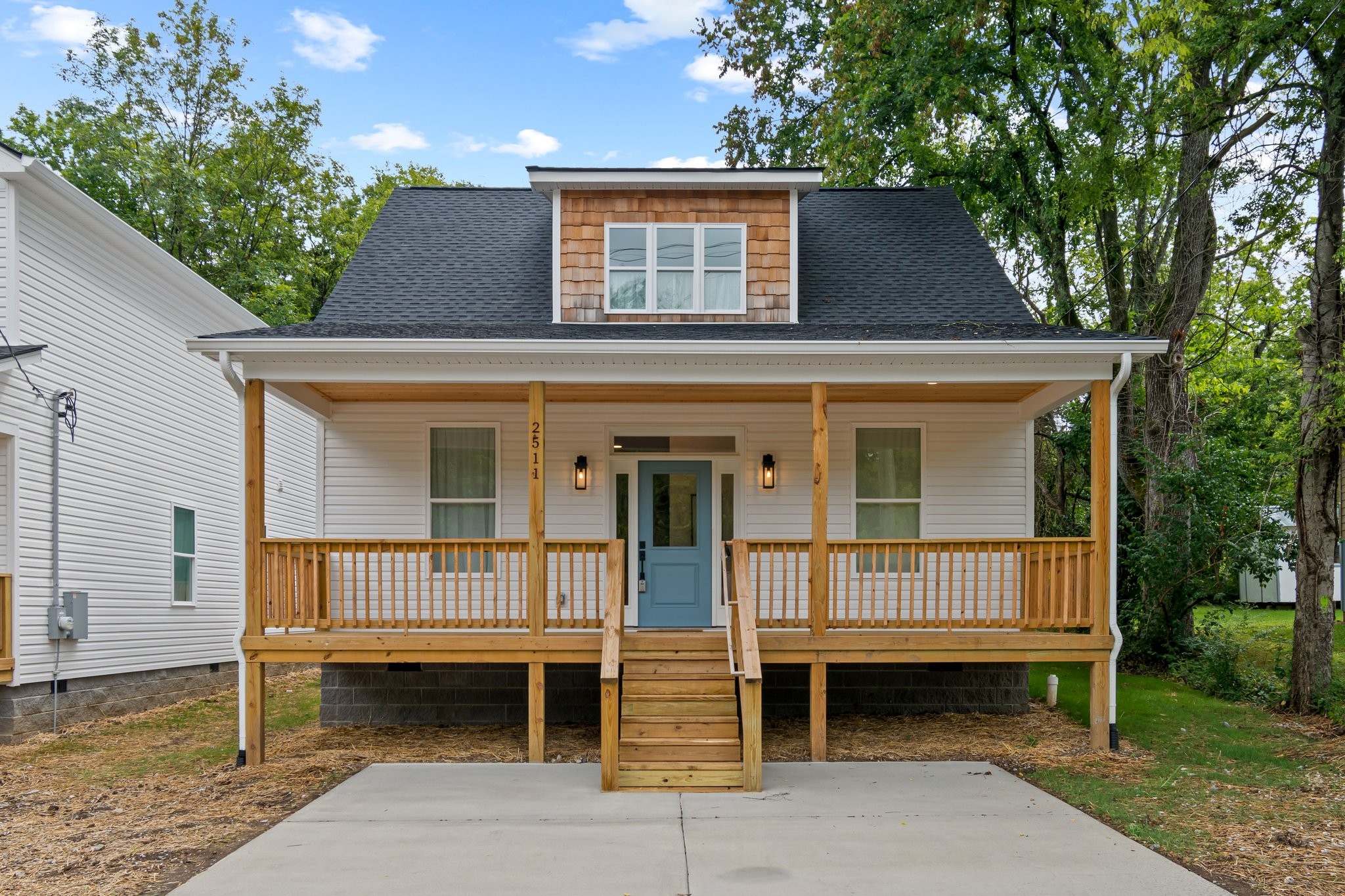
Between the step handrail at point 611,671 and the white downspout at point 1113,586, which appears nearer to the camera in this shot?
the step handrail at point 611,671

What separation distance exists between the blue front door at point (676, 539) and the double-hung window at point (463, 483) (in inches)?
64.8

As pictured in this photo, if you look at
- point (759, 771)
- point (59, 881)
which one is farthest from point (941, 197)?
point (59, 881)

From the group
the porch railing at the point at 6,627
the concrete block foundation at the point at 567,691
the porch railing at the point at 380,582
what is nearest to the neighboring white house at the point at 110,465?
the porch railing at the point at 6,627

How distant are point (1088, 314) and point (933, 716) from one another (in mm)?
13953

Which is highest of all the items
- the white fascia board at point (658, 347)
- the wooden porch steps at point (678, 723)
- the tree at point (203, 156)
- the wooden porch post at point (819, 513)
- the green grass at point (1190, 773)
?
the tree at point (203, 156)

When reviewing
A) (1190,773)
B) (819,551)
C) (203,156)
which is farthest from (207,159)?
(1190,773)

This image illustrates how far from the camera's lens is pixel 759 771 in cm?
757

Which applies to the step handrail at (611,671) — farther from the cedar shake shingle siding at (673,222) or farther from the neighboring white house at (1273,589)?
the neighboring white house at (1273,589)

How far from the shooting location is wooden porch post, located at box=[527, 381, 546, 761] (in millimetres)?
8984

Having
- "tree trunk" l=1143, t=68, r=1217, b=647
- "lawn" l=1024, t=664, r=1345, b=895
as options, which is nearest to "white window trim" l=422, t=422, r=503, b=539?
"lawn" l=1024, t=664, r=1345, b=895

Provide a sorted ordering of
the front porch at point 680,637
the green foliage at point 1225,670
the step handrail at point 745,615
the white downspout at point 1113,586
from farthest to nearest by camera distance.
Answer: the green foliage at point 1225,670, the white downspout at point 1113,586, the front porch at point 680,637, the step handrail at point 745,615

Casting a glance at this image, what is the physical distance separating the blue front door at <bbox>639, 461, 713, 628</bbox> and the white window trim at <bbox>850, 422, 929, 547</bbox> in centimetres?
157

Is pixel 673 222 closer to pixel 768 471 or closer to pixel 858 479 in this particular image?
pixel 768 471

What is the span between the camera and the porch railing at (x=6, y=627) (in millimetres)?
9688
